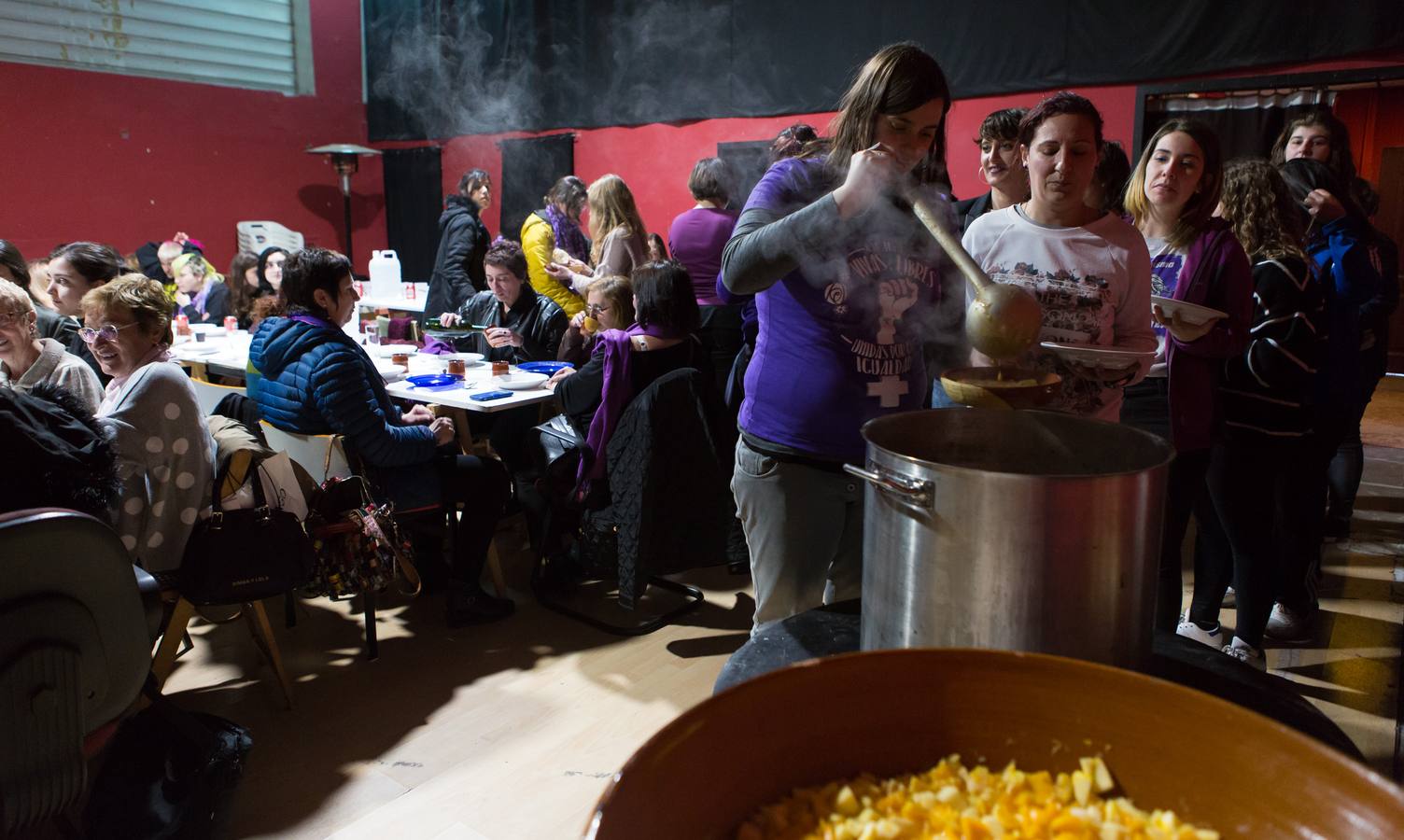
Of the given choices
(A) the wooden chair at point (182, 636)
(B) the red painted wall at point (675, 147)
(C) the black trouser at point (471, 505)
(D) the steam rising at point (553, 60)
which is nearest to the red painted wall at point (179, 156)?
(D) the steam rising at point (553, 60)

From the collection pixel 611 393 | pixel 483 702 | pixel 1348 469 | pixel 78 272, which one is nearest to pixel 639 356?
pixel 611 393

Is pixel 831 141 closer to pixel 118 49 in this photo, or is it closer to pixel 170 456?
pixel 170 456

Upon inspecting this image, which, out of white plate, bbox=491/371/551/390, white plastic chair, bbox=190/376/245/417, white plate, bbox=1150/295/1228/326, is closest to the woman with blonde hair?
white plate, bbox=491/371/551/390

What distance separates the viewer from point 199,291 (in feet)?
20.6

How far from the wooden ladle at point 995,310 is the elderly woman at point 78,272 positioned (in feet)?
10.9

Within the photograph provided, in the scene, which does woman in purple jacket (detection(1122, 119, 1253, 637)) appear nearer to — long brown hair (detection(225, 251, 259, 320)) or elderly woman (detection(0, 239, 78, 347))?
elderly woman (detection(0, 239, 78, 347))

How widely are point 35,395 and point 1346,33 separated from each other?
6127mm

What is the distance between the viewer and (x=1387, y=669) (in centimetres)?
283

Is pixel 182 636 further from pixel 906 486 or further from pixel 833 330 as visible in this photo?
pixel 906 486

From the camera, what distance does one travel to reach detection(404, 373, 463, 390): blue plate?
3.65 meters

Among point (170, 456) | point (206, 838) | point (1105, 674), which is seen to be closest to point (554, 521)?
point (170, 456)

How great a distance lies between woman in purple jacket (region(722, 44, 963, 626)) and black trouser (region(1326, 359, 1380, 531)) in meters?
3.06

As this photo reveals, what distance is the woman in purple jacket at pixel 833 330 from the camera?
152 centimetres

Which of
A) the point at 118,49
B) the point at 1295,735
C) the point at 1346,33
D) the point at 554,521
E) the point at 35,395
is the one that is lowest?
the point at 554,521
